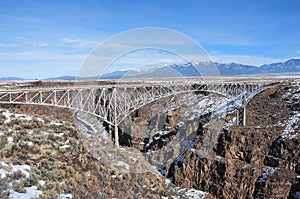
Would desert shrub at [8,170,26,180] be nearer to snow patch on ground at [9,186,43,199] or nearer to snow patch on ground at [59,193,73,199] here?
snow patch on ground at [9,186,43,199]

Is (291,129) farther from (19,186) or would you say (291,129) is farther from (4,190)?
(4,190)

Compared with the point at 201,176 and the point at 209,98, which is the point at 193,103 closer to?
the point at 209,98

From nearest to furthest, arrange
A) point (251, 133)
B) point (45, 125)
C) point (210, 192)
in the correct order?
point (45, 125)
point (210, 192)
point (251, 133)

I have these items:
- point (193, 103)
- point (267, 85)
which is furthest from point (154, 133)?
point (267, 85)

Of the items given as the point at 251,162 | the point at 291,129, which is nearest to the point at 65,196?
the point at 251,162

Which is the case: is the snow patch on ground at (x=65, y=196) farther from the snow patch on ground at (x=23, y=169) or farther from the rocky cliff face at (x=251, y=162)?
the rocky cliff face at (x=251, y=162)

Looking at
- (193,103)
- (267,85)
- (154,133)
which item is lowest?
(154,133)

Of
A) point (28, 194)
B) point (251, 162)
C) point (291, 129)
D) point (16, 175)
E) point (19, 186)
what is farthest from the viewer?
point (291, 129)

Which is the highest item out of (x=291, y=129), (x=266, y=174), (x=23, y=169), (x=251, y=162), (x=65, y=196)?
(x=23, y=169)
